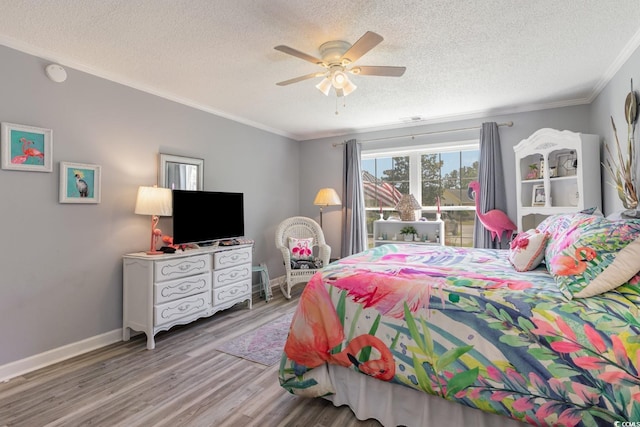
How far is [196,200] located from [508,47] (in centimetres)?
321

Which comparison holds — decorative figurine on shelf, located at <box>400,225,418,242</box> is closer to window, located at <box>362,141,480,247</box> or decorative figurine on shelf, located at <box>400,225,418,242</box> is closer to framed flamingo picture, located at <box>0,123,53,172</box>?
window, located at <box>362,141,480,247</box>

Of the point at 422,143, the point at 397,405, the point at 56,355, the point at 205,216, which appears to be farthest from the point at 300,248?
the point at 397,405

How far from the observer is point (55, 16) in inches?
80.0

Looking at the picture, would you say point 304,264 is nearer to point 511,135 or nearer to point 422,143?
point 422,143

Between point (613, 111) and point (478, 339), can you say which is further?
point (613, 111)

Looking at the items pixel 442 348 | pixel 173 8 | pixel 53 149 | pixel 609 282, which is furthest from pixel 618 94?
pixel 53 149

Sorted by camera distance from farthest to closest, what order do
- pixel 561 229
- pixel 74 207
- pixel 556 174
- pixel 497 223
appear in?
pixel 497 223, pixel 556 174, pixel 74 207, pixel 561 229

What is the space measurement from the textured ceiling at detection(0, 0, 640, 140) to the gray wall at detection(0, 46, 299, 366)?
22 cm

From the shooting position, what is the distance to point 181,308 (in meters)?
3.02

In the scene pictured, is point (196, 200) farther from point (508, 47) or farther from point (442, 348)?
point (508, 47)

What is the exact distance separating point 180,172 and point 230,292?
4.87 ft

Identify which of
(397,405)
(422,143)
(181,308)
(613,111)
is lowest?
(397,405)

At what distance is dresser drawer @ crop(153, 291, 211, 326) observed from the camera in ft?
9.27

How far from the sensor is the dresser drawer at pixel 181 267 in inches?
112
